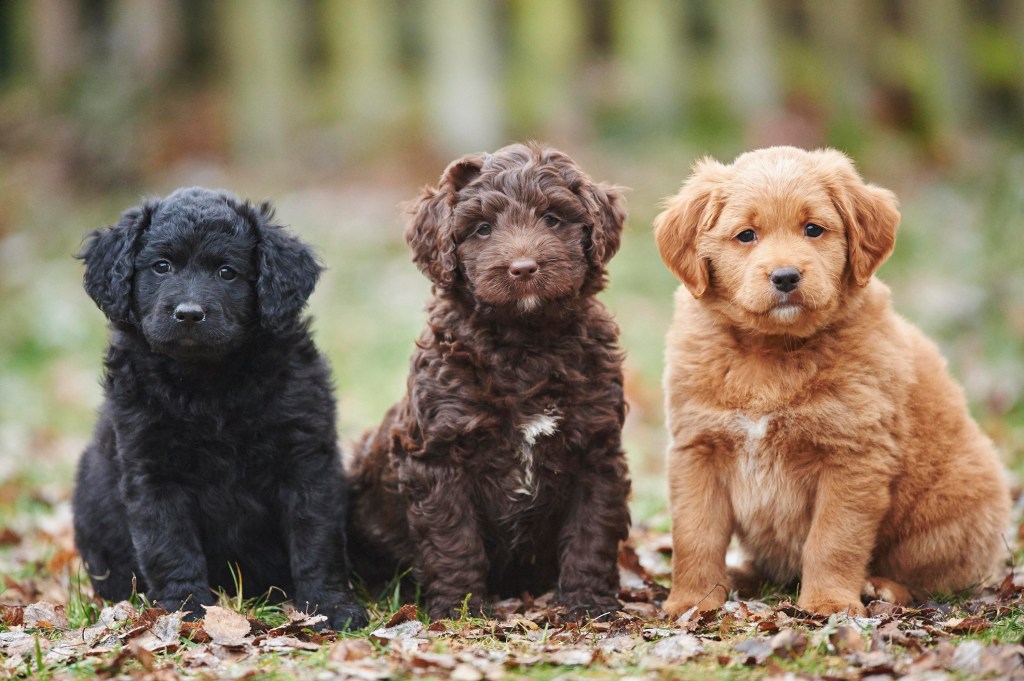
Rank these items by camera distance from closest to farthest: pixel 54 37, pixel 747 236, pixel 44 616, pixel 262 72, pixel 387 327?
pixel 747 236 → pixel 44 616 → pixel 387 327 → pixel 262 72 → pixel 54 37

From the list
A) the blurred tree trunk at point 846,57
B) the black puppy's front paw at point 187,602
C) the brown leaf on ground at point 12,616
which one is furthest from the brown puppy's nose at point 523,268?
the blurred tree trunk at point 846,57

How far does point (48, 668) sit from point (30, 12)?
1410cm

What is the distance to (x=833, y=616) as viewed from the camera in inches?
162

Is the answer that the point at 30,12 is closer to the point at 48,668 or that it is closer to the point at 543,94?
the point at 543,94

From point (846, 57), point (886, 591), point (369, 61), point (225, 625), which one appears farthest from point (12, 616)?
point (846, 57)

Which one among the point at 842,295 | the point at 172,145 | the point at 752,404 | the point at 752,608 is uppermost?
the point at 172,145

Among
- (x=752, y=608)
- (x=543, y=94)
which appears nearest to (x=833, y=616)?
(x=752, y=608)

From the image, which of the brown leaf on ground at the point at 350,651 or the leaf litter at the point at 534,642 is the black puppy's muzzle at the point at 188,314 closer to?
the leaf litter at the point at 534,642

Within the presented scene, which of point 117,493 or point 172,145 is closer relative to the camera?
point 117,493

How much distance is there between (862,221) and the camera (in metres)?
4.44

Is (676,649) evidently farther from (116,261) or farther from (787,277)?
(116,261)

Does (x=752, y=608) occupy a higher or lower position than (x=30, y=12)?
lower

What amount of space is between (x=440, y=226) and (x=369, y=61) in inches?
424

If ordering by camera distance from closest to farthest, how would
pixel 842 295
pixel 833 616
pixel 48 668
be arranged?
pixel 48 668 < pixel 833 616 < pixel 842 295
